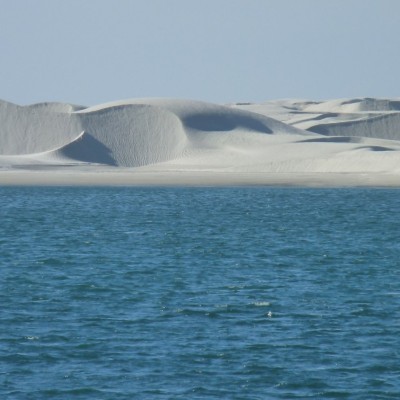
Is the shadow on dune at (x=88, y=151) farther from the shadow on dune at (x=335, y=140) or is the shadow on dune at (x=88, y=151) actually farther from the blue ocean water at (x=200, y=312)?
the blue ocean water at (x=200, y=312)

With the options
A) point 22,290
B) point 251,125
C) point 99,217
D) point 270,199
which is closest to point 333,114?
point 251,125

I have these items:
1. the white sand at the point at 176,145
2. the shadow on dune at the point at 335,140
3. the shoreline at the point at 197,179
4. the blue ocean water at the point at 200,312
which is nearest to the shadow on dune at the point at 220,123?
the white sand at the point at 176,145

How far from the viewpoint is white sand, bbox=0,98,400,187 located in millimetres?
116688

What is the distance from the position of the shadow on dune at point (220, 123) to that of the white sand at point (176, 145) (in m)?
0.11

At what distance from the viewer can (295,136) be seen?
499ft

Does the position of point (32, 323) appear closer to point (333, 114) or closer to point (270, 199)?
point (270, 199)

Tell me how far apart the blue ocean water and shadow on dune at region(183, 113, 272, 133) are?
9322cm

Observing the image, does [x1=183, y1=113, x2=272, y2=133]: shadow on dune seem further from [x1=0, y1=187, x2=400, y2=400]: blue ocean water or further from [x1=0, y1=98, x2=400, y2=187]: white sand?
[x1=0, y1=187, x2=400, y2=400]: blue ocean water

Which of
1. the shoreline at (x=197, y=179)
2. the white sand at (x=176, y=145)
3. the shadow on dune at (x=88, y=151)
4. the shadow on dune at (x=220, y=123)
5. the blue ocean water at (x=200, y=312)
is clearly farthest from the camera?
the shadow on dune at (x=220, y=123)

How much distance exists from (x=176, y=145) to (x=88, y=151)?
10.3 m

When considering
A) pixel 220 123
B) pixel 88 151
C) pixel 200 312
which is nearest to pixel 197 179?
pixel 88 151

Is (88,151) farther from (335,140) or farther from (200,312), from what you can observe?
(200,312)

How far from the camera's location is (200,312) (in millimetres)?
29953

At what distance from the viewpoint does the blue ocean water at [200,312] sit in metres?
23.5
